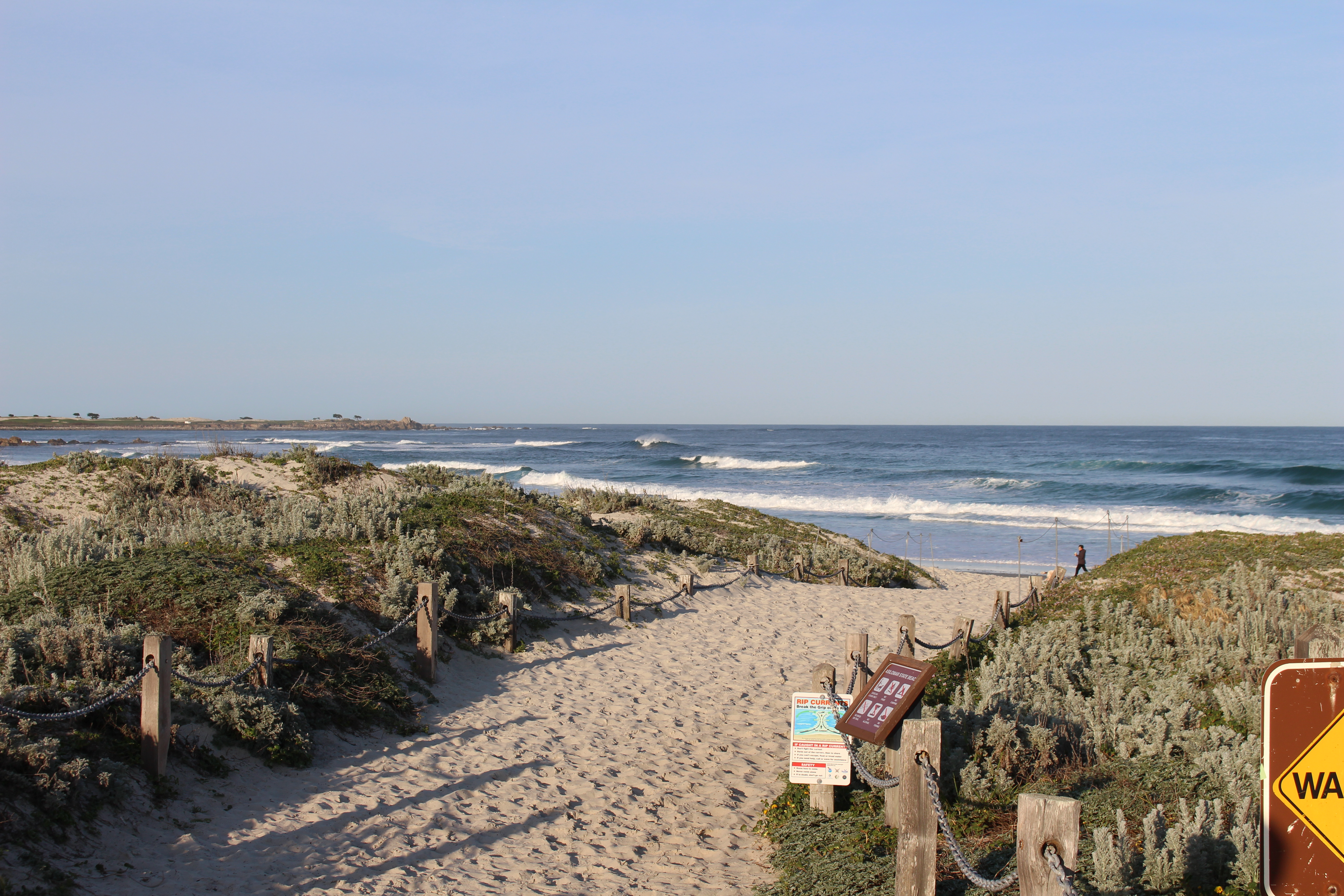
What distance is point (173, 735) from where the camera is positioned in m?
6.41

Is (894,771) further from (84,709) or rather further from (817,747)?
(84,709)

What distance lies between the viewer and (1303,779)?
2.22m

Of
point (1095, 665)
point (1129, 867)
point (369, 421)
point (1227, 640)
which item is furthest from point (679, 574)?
point (369, 421)

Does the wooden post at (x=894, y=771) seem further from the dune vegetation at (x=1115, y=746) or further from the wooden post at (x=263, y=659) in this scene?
the wooden post at (x=263, y=659)

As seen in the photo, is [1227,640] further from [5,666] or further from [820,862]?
[5,666]

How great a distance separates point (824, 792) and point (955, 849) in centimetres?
252

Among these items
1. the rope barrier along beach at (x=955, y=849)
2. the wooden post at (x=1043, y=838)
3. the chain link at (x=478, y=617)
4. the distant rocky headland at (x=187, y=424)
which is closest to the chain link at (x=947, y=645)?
the rope barrier along beach at (x=955, y=849)

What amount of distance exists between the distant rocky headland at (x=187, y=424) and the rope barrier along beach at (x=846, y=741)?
124 m

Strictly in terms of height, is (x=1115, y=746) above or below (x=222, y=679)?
below

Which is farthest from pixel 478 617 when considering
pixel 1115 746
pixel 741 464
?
pixel 741 464

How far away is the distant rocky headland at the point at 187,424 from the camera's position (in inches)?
4326

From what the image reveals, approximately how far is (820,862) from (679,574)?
10.1m

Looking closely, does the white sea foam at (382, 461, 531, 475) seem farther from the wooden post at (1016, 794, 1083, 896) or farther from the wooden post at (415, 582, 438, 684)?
the wooden post at (1016, 794, 1083, 896)

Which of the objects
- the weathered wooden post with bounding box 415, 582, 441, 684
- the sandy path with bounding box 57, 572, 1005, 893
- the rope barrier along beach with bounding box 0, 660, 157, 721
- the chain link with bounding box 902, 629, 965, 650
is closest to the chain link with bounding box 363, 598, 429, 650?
the weathered wooden post with bounding box 415, 582, 441, 684
